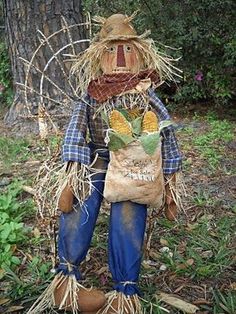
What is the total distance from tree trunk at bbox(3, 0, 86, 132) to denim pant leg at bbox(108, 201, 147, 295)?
2169 millimetres

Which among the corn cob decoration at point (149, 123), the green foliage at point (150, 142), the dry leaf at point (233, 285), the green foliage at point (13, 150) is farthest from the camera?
the green foliage at point (13, 150)

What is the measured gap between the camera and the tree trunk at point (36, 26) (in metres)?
3.93

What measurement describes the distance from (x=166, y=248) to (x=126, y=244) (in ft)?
2.03

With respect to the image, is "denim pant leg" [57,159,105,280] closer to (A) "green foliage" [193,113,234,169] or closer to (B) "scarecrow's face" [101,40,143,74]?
(B) "scarecrow's face" [101,40,143,74]

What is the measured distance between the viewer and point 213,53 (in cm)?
496

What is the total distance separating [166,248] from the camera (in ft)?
8.45

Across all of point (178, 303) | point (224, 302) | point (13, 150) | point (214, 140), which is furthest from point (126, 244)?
point (214, 140)

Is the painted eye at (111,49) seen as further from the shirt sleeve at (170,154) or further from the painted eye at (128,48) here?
the shirt sleeve at (170,154)

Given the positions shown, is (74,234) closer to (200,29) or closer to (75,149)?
(75,149)

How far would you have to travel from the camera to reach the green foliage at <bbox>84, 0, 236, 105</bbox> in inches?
189

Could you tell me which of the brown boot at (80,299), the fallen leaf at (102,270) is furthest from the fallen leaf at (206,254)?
the brown boot at (80,299)

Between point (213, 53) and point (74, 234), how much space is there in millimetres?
3340

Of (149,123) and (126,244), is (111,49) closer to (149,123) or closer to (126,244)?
(149,123)

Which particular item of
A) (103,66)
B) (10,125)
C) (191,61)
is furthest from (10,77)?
(103,66)
